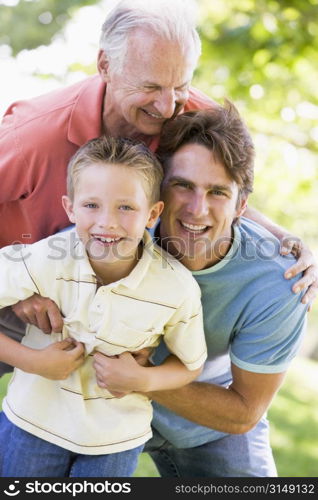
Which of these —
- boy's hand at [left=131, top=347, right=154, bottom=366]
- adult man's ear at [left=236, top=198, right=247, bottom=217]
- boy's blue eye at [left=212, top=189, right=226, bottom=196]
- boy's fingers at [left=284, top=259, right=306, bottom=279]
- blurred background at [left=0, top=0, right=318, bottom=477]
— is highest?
boy's blue eye at [left=212, top=189, right=226, bottom=196]

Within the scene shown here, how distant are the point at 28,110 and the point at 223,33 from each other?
3.02m

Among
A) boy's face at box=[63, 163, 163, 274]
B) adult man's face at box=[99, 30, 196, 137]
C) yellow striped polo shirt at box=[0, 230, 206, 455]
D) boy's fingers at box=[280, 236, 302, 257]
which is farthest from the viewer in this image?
boy's fingers at box=[280, 236, 302, 257]

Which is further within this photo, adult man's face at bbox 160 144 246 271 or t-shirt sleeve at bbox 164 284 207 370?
adult man's face at bbox 160 144 246 271

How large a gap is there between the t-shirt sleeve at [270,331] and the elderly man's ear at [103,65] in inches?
38.5

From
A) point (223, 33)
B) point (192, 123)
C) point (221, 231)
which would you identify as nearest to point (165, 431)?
point (221, 231)

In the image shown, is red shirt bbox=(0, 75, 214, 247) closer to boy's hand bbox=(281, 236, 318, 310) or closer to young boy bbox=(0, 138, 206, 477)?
young boy bbox=(0, 138, 206, 477)

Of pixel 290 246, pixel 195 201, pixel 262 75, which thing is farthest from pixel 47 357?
pixel 262 75

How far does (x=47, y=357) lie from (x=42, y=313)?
0.47ft

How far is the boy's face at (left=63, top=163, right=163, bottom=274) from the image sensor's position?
2.18m

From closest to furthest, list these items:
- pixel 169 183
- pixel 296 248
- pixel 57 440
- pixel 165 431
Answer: pixel 57 440 → pixel 169 183 → pixel 296 248 → pixel 165 431

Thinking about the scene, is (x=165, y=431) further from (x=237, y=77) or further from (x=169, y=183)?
(x=237, y=77)

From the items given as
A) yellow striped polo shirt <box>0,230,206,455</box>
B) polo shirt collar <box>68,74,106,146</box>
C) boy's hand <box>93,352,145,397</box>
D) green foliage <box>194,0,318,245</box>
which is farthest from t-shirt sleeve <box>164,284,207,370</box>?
green foliage <box>194,0,318,245</box>

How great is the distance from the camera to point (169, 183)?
98.9 inches

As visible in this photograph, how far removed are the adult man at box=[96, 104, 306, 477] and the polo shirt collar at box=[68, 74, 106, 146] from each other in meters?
0.27
